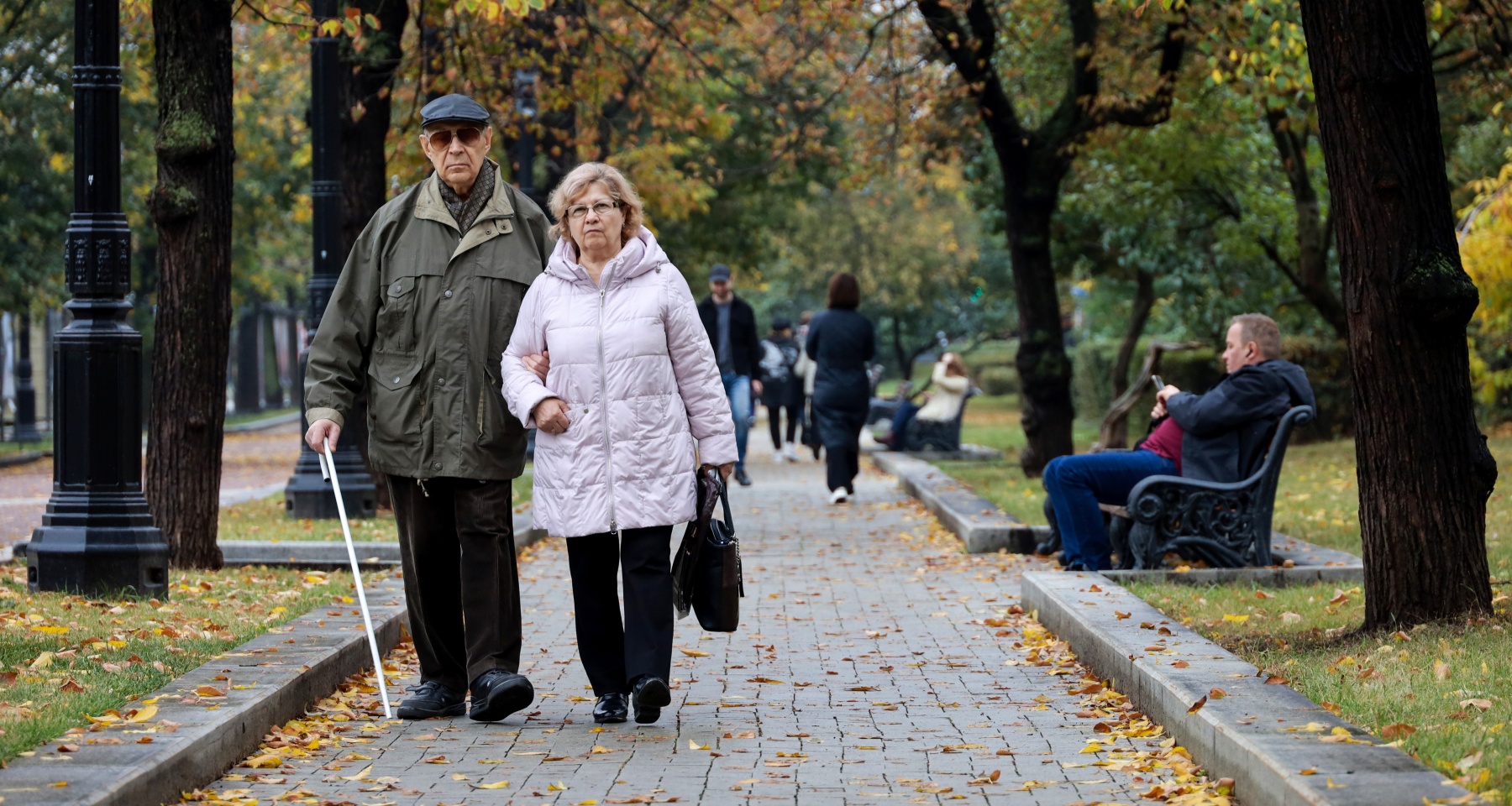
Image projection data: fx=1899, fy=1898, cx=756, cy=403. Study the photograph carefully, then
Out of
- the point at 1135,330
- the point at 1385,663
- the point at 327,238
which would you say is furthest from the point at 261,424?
the point at 1385,663

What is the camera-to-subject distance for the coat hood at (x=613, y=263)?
6062 mm

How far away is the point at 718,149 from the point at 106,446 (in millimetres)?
23867

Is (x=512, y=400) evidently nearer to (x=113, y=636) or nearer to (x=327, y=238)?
(x=113, y=636)

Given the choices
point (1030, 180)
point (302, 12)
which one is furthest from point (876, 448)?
point (302, 12)

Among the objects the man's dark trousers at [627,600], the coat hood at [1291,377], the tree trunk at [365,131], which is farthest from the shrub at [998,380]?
the man's dark trousers at [627,600]

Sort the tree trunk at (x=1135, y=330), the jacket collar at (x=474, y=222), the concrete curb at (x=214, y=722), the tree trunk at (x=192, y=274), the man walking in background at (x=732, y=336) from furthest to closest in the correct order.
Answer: the tree trunk at (x=1135, y=330)
the man walking in background at (x=732, y=336)
the tree trunk at (x=192, y=274)
the jacket collar at (x=474, y=222)
the concrete curb at (x=214, y=722)

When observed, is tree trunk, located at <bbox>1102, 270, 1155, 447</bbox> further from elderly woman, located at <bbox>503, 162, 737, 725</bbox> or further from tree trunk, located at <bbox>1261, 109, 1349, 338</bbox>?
elderly woman, located at <bbox>503, 162, 737, 725</bbox>

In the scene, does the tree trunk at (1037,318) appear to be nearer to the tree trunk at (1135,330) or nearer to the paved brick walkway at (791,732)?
the paved brick walkway at (791,732)

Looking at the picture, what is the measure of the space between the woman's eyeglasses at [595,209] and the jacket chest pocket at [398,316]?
581 mm

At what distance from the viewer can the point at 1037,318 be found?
17.8 m

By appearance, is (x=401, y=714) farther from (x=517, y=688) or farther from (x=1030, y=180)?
(x=1030, y=180)

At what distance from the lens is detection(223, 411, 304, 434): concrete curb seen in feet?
125

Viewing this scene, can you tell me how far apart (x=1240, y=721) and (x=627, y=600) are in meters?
2.03

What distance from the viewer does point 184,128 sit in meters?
9.80
